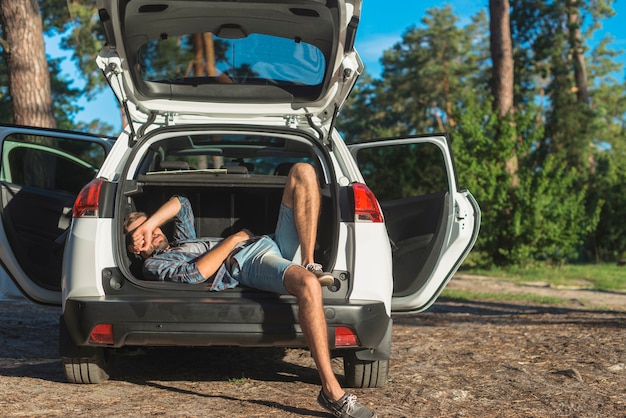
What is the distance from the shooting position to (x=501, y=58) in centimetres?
1802

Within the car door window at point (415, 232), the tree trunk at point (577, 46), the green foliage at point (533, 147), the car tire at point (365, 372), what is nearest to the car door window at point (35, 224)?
the car tire at point (365, 372)

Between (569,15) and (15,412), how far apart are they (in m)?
30.9

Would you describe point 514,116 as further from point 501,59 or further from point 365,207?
point 365,207

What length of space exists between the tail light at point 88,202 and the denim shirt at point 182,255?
46 centimetres

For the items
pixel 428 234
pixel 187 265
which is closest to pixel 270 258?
pixel 187 265

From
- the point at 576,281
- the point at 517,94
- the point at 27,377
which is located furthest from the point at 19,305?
the point at 517,94

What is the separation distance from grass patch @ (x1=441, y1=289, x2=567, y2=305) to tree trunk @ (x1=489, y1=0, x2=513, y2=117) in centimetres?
603

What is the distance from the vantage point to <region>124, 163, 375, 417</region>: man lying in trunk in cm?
421

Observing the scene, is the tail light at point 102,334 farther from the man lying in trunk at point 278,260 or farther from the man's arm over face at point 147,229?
the man's arm over face at point 147,229

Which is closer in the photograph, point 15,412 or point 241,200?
point 15,412

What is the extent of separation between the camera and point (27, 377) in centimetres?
509

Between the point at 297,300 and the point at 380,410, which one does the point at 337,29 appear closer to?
the point at 297,300

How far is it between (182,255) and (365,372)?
4.14ft

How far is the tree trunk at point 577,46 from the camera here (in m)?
30.5
